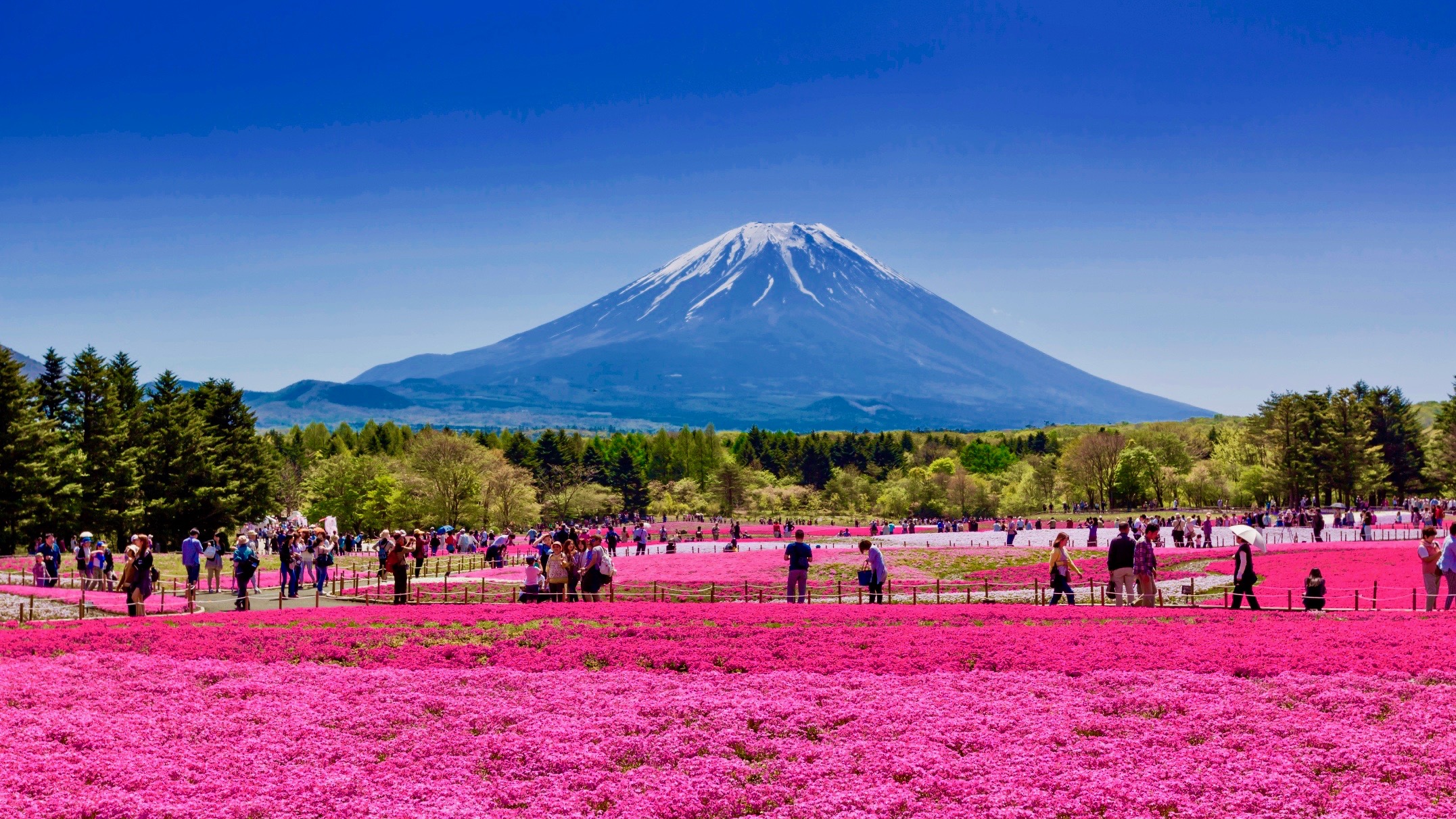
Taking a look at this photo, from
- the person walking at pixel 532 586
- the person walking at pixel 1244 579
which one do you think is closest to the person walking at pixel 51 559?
the person walking at pixel 532 586

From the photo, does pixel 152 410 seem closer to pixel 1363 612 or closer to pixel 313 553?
pixel 313 553

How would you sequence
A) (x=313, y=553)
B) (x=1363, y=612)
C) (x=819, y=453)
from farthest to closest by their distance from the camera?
(x=819, y=453), (x=313, y=553), (x=1363, y=612)

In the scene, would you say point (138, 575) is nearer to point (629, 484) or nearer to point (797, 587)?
point (797, 587)

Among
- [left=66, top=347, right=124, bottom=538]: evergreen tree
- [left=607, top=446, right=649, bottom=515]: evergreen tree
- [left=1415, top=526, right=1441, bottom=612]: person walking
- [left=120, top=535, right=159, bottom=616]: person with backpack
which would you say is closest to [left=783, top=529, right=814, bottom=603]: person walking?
[left=1415, top=526, right=1441, bottom=612]: person walking

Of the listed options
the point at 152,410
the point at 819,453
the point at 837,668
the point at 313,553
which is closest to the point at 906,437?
the point at 819,453

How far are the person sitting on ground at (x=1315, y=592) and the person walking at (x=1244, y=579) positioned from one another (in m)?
0.94

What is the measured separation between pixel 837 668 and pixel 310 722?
707 cm

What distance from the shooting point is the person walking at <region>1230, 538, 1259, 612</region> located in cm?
2170

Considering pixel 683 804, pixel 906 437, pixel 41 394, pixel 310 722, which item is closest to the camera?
pixel 683 804

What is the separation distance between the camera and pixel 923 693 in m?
14.3

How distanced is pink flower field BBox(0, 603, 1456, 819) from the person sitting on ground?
2.51 m

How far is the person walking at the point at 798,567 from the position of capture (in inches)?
939

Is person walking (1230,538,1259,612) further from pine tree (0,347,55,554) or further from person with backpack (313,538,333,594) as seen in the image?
pine tree (0,347,55,554)

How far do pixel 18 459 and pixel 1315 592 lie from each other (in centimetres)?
5214
